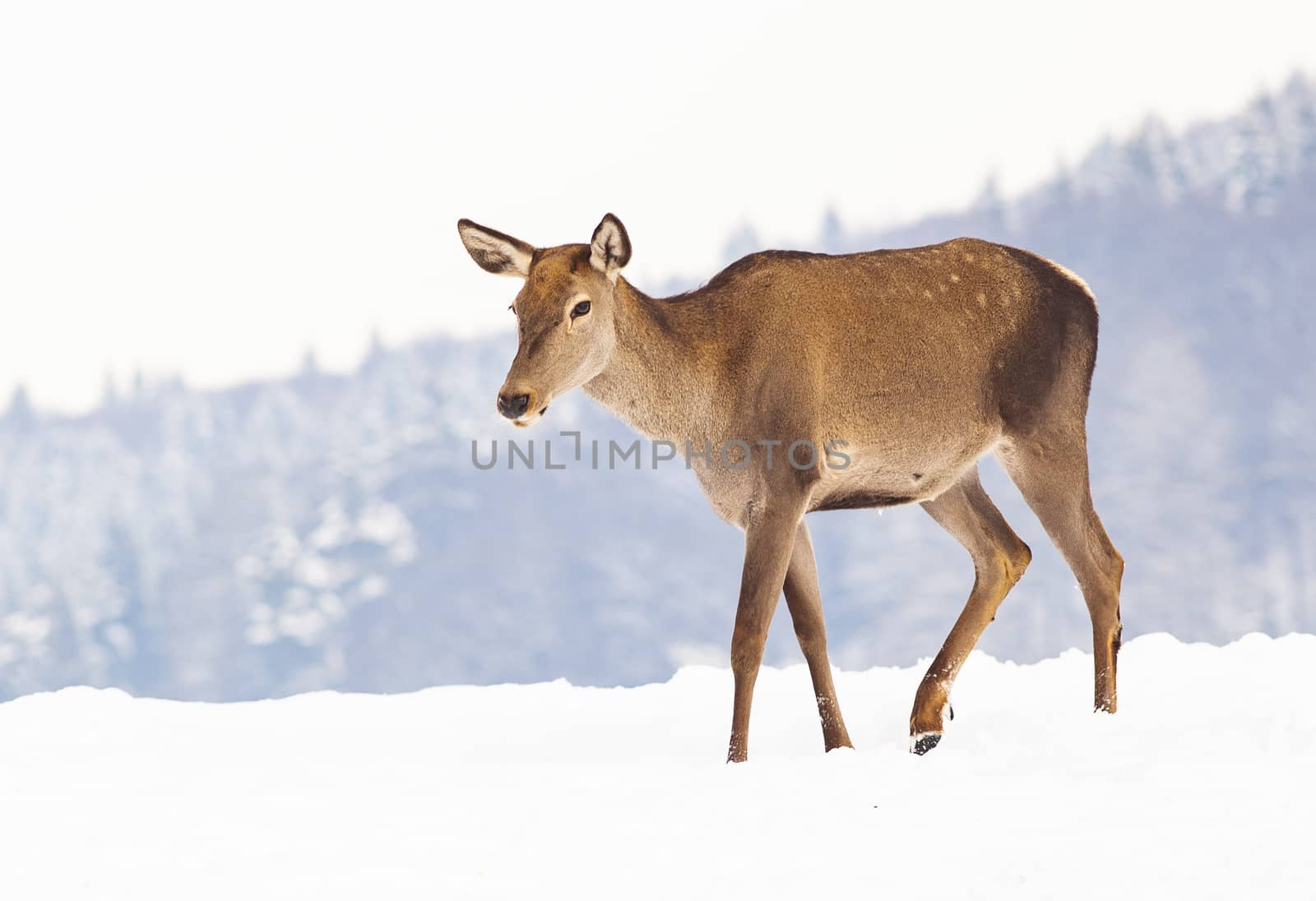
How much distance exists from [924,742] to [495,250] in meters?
3.67

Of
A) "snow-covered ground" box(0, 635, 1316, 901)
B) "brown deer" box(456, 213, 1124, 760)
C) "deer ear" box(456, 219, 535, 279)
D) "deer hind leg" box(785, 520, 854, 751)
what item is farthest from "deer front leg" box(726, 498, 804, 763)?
"deer ear" box(456, 219, 535, 279)

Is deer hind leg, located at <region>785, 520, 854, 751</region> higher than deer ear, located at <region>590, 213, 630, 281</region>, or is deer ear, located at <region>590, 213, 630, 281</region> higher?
deer ear, located at <region>590, 213, 630, 281</region>

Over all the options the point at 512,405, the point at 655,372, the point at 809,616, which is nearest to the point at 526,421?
the point at 512,405

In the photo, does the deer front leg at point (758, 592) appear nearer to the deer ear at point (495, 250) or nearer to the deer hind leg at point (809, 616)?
the deer hind leg at point (809, 616)

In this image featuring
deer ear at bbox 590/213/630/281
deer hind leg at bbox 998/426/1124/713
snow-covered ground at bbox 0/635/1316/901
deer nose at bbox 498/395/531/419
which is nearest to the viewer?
snow-covered ground at bbox 0/635/1316/901

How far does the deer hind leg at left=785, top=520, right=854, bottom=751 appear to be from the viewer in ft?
26.6

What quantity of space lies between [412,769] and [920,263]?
4.23m

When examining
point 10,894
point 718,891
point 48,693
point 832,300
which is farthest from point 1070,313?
point 48,693

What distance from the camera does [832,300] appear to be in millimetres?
A: 8203

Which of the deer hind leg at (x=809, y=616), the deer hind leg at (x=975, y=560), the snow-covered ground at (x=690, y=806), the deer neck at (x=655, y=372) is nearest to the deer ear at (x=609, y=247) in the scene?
the deer neck at (x=655, y=372)

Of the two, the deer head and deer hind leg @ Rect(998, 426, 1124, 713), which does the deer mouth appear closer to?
the deer head

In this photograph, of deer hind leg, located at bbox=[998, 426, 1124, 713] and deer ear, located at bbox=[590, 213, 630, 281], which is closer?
deer ear, located at bbox=[590, 213, 630, 281]

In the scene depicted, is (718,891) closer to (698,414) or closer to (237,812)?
(237,812)

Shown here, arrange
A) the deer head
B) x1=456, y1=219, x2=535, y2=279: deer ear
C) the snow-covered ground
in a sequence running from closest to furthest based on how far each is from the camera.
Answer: the snow-covered ground
the deer head
x1=456, y1=219, x2=535, y2=279: deer ear
